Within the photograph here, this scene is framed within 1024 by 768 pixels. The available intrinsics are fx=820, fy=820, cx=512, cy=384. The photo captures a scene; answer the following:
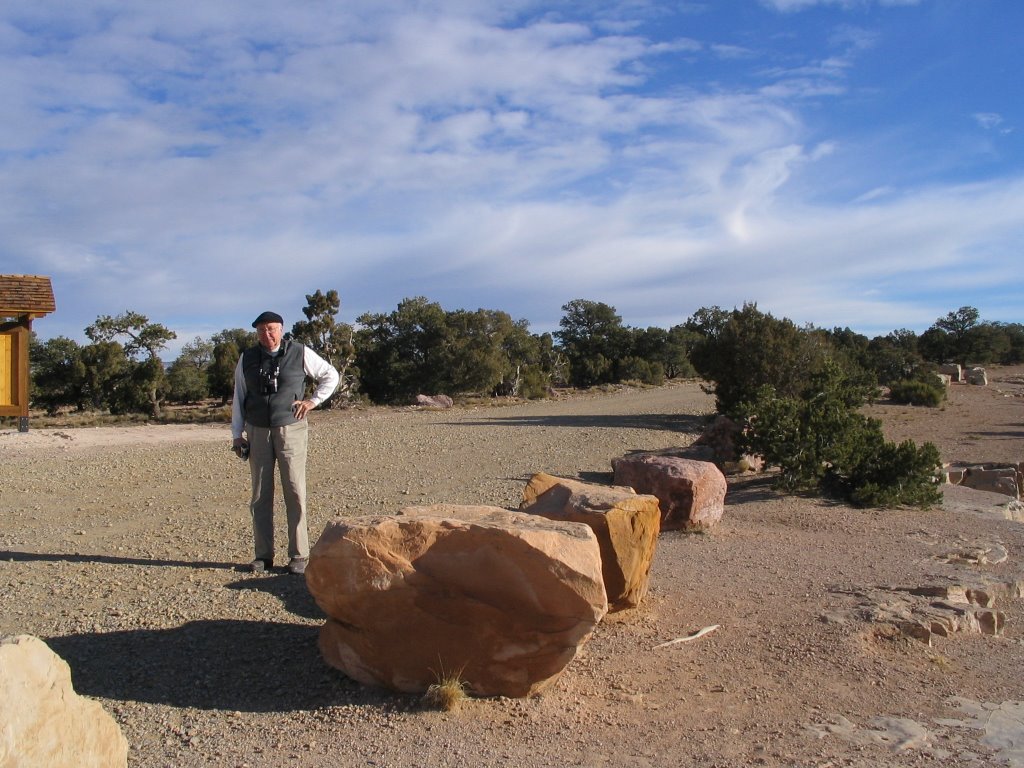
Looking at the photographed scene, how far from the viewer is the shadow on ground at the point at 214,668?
3.93m

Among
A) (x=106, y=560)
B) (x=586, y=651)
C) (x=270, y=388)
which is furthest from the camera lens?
(x=106, y=560)

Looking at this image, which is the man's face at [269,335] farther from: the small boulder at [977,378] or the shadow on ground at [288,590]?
the small boulder at [977,378]

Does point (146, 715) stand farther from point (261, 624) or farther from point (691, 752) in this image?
point (691, 752)

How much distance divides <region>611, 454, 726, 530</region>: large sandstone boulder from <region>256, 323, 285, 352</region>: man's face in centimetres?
424

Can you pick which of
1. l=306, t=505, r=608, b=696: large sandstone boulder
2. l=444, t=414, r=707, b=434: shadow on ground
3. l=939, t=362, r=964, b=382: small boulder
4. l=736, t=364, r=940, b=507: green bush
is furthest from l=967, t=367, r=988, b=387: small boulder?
l=306, t=505, r=608, b=696: large sandstone boulder

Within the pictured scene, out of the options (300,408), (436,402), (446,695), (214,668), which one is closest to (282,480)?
(300,408)

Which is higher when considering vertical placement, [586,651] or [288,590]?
[288,590]

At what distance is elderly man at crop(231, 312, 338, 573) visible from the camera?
231 inches

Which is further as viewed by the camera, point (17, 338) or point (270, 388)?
point (17, 338)

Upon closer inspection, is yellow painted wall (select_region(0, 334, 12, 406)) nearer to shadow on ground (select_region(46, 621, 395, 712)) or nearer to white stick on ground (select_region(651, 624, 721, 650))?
shadow on ground (select_region(46, 621, 395, 712))

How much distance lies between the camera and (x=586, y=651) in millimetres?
4848

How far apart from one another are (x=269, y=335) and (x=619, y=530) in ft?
9.27

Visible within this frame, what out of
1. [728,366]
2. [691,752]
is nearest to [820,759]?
[691,752]

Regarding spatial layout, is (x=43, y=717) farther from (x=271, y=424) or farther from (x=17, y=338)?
(x=17, y=338)
